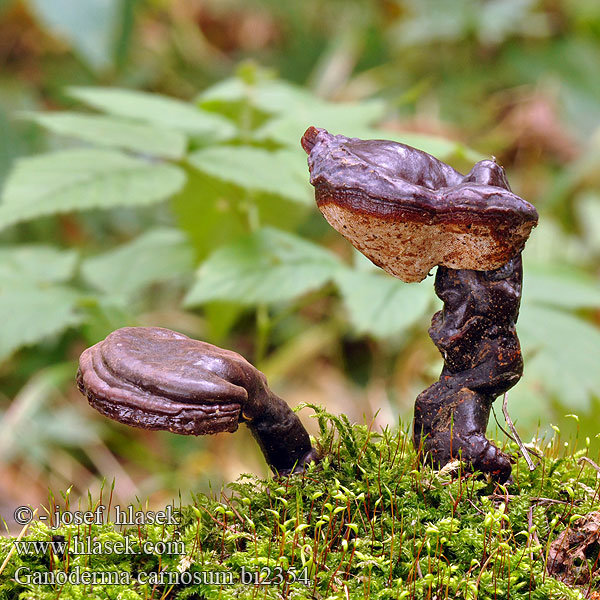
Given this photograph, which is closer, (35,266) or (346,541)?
(346,541)

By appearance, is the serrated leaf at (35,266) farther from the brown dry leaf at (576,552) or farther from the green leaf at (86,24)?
the brown dry leaf at (576,552)

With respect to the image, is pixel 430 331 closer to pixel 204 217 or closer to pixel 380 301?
pixel 380 301

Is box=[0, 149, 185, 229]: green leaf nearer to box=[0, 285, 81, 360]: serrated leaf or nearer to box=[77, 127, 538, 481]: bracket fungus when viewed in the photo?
box=[0, 285, 81, 360]: serrated leaf

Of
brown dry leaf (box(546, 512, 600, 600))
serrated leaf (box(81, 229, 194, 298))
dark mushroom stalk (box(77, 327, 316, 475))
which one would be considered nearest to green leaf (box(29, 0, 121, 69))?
serrated leaf (box(81, 229, 194, 298))

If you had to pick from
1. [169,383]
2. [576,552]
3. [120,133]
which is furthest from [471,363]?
[120,133]

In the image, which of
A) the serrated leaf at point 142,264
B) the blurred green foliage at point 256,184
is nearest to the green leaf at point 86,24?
the blurred green foliage at point 256,184

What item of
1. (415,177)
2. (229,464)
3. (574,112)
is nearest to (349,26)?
(574,112)

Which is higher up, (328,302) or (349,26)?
(349,26)

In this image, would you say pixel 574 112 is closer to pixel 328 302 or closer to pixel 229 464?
pixel 328 302
